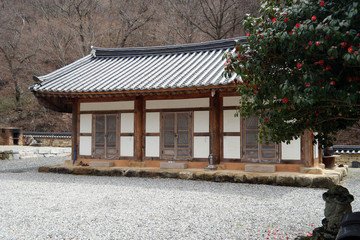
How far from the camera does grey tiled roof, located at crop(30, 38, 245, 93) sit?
8.80m

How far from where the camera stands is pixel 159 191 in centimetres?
678

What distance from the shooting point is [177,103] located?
370 inches

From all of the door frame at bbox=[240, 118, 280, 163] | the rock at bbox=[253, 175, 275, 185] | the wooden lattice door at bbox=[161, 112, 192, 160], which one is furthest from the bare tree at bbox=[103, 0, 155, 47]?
the rock at bbox=[253, 175, 275, 185]

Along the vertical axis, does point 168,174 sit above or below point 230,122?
below

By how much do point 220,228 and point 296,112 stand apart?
6.35 feet

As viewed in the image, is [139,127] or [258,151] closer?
[258,151]

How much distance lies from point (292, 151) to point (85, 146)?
6.33 m

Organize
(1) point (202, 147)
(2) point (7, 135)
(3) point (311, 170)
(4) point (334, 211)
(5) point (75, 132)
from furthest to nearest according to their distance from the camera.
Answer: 1. (2) point (7, 135)
2. (5) point (75, 132)
3. (1) point (202, 147)
4. (3) point (311, 170)
5. (4) point (334, 211)

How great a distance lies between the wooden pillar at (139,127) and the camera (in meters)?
9.66

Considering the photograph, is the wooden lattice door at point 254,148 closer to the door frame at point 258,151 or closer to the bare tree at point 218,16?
the door frame at point 258,151

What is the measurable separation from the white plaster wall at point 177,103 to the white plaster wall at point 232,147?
1.17 metres

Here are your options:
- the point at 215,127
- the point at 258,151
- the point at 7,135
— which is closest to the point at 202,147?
the point at 215,127

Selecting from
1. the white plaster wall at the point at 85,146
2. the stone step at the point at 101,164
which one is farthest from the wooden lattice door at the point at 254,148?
the white plaster wall at the point at 85,146

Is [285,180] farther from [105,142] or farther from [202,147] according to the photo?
[105,142]
